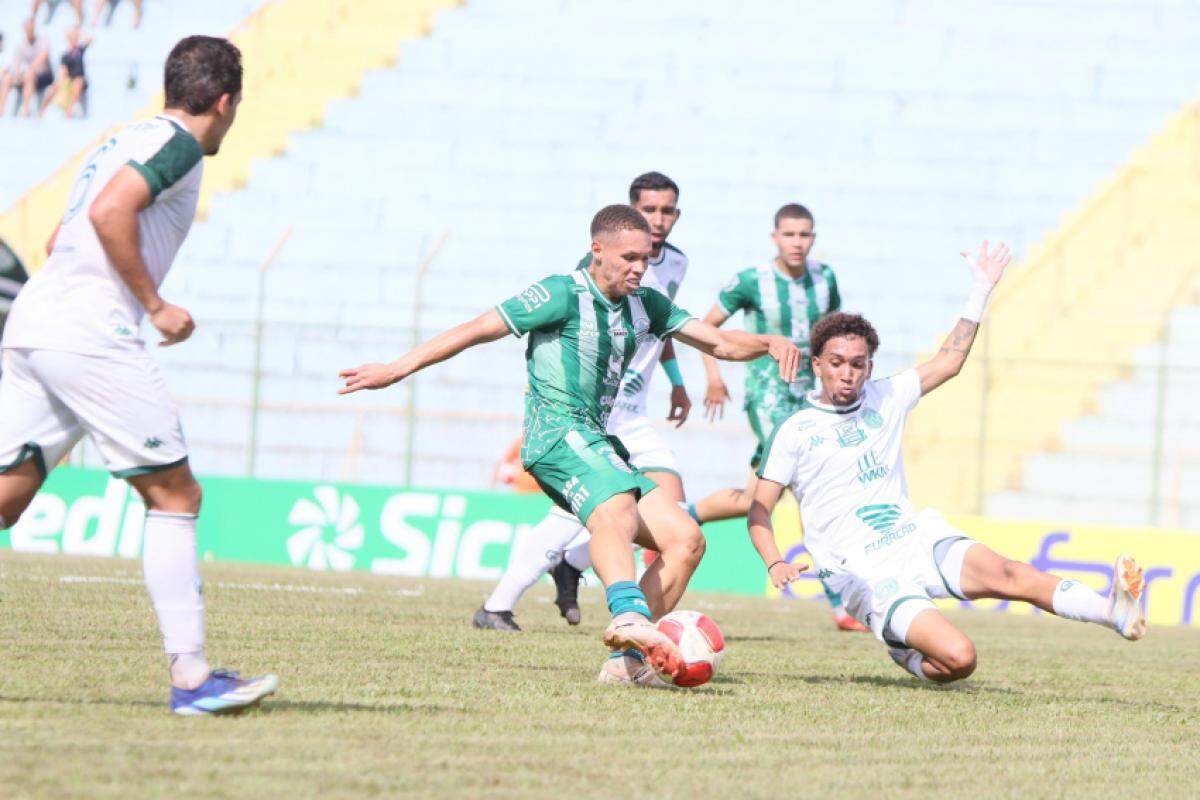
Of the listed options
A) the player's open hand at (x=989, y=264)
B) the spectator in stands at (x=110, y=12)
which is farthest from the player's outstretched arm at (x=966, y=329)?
the spectator in stands at (x=110, y=12)

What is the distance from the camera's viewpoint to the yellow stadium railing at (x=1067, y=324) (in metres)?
16.8

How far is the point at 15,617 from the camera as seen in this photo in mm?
8555

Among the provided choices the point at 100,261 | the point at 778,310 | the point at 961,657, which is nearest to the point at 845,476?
the point at 961,657

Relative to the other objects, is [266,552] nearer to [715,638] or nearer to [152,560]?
[715,638]

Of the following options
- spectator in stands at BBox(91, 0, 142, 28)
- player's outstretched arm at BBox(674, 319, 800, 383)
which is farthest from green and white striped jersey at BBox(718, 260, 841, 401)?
spectator in stands at BBox(91, 0, 142, 28)

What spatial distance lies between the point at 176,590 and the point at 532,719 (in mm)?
1136

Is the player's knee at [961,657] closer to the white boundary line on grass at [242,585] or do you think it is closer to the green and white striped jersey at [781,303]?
the green and white striped jersey at [781,303]

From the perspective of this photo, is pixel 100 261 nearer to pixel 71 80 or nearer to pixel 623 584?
pixel 623 584

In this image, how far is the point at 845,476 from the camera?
7945 mm

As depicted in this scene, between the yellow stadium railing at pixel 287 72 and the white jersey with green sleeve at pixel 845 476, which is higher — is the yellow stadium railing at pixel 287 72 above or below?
above

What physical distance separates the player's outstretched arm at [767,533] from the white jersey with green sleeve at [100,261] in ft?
8.34

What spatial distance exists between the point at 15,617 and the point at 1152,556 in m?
9.28

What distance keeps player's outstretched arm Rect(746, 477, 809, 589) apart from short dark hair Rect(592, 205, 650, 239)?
1180mm

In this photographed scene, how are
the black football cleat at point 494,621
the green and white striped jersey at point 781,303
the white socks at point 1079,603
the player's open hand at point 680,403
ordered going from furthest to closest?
the green and white striped jersey at point 781,303 < the player's open hand at point 680,403 < the black football cleat at point 494,621 < the white socks at point 1079,603
